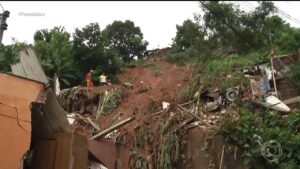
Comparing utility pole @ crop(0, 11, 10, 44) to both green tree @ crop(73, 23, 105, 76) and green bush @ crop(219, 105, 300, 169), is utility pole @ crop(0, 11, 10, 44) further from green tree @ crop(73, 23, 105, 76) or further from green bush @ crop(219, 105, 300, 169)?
green tree @ crop(73, 23, 105, 76)

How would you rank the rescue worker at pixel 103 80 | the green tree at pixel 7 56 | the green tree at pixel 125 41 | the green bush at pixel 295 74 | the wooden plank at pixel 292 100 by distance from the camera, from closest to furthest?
the green tree at pixel 7 56, the wooden plank at pixel 292 100, the green bush at pixel 295 74, the rescue worker at pixel 103 80, the green tree at pixel 125 41

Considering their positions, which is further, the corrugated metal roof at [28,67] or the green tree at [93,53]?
the green tree at [93,53]

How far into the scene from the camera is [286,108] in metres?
10.9

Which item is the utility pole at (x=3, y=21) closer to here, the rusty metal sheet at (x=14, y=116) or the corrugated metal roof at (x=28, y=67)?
the corrugated metal roof at (x=28, y=67)

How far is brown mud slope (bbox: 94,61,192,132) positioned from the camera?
1395 cm

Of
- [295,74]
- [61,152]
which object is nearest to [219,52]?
[295,74]

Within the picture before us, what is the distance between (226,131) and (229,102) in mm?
2922

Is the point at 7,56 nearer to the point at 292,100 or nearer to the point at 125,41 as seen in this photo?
the point at 292,100

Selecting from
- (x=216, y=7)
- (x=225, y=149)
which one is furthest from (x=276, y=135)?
(x=216, y=7)

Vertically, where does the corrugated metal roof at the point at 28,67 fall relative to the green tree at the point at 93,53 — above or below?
below

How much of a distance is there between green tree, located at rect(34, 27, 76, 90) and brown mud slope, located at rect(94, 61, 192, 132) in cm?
295

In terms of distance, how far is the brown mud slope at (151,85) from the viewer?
1395 centimetres

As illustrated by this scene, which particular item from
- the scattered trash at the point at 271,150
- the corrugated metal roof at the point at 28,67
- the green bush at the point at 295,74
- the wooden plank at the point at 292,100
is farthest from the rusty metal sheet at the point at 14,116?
the green bush at the point at 295,74

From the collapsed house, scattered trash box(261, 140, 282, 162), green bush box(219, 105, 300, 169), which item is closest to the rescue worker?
green bush box(219, 105, 300, 169)
